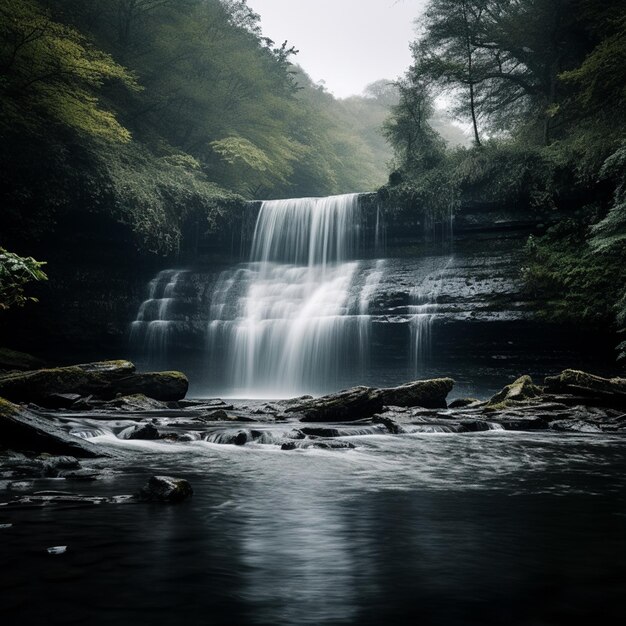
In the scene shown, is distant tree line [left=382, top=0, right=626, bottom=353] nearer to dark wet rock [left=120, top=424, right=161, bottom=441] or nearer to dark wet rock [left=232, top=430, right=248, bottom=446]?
dark wet rock [left=232, top=430, right=248, bottom=446]

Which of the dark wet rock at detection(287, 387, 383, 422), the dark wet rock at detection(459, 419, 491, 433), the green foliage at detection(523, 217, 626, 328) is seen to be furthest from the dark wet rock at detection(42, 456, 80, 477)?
the green foliage at detection(523, 217, 626, 328)

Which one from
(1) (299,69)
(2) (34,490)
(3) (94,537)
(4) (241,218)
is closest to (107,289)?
(4) (241,218)

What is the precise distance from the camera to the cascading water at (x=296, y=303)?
1747 centimetres

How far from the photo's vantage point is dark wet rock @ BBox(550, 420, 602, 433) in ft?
30.3

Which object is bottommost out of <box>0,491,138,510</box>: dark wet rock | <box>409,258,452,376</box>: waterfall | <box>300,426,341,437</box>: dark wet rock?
<box>300,426,341,437</box>: dark wet rock

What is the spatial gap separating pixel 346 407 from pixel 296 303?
370 inches

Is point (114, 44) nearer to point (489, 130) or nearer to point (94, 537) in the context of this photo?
point (489, 130)

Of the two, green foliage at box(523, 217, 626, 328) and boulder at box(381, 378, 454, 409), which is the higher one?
green foliage at box(523, 217, 626, 328)

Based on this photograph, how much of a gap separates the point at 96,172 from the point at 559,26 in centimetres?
1690

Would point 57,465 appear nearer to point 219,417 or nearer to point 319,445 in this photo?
point 319,445

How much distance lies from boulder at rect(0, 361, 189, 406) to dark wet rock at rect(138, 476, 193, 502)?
313 inches

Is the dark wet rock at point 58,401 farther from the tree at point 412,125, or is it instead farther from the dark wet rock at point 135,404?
the tree at point 412,125

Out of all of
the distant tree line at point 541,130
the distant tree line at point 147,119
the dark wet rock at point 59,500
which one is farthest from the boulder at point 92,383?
the distant tree line at point 541,130

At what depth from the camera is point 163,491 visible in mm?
4262
